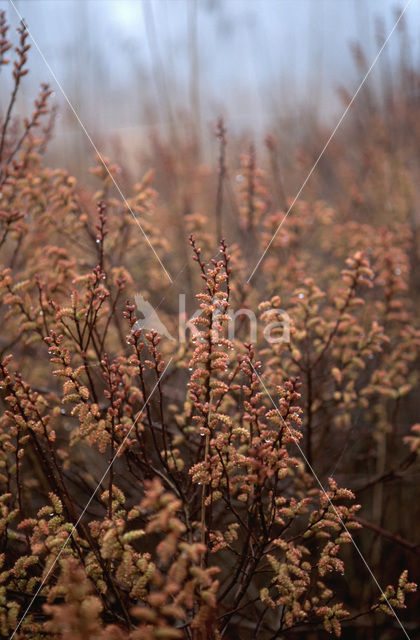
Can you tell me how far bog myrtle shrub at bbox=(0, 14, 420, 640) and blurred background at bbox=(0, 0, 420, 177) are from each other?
3.36ft

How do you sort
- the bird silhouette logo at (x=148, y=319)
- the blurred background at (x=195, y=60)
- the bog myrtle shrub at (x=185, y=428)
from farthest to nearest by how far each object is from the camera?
the blurred background at (x=195, y=60), the bird silhouette logo at (x=148, y=319), the bog myrtle shrub at (x=185, y=428)

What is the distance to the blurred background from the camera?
342cm

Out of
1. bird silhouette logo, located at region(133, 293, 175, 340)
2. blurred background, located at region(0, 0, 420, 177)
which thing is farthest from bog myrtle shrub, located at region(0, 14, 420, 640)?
blurred background, located at region(0, 0, 420, 177)

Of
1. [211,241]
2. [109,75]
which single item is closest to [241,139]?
[109,75]

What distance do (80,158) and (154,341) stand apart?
11.7 feet

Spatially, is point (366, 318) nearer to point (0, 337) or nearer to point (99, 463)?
point (99, 463)

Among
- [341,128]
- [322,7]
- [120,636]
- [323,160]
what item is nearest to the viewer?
[120,636]

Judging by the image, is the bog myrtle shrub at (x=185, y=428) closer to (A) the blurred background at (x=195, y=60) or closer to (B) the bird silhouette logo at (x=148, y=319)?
(B) the bird silhouette logo at (x=148, y=319)

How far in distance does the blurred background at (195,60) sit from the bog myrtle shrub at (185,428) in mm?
1023

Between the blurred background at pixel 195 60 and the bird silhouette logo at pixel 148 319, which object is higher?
the blurred background at pixel 195 60

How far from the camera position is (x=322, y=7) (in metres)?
4.30

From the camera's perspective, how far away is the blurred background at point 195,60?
3422 millimetres

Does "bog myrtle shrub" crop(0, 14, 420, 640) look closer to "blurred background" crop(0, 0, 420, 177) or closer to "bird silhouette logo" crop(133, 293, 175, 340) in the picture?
"bird silhouette logo" crop(133, 293, 175, 340)

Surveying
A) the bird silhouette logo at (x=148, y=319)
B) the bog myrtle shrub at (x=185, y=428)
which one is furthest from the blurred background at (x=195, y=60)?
the bird silhouette logo at (x=148, y=319)
